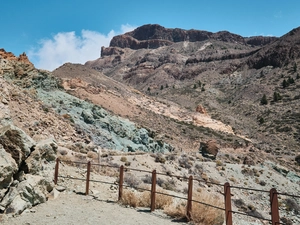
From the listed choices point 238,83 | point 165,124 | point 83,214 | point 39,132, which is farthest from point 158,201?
point 238,83

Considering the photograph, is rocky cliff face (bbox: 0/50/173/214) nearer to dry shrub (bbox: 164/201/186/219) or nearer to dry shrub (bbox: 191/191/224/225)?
dry shrub (bbox: 164/201/186/219)

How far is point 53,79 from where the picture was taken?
3788 cm

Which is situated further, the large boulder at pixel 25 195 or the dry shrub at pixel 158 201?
the dry shrub at pixel 158 201

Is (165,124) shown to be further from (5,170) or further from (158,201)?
(5,170)

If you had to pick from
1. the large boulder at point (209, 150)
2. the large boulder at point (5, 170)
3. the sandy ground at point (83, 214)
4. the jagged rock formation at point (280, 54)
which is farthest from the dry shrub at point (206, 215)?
the jagged rock formation at point (280, 54)

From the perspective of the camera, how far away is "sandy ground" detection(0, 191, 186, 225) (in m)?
8.60

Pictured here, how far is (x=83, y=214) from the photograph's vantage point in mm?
9586

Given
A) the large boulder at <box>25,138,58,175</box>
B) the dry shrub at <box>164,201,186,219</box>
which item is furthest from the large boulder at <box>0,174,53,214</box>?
the dry shrub at <box>164,201,186,219</box>

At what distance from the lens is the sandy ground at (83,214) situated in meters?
8.60

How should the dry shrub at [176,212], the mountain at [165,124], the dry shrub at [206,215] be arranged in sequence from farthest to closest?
the mountain at [165,124]
the dry shrub at [176,212]
the dry shrub at [206,215]

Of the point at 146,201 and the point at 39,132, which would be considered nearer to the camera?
the point at 146,201

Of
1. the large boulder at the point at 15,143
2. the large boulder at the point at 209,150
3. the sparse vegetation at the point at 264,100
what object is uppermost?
the sparse vegetation at the point at 264,100

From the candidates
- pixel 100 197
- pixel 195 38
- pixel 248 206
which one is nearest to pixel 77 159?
pixel 100 197

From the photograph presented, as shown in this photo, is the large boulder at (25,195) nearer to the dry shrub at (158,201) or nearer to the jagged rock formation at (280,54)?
the dry shrub at (158,201)
